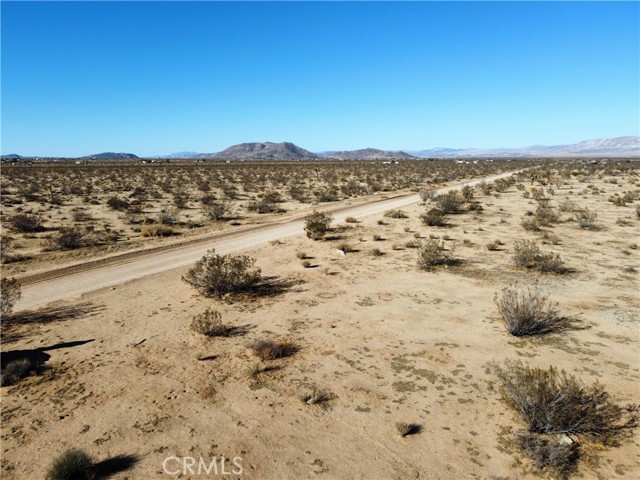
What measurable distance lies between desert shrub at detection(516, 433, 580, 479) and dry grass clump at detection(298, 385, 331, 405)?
311cm

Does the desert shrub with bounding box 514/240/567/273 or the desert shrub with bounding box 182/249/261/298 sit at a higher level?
the desert shrub with bounding box 182/249/261/298

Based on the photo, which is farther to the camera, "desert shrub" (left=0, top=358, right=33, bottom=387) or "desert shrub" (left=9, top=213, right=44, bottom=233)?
"desert shrub" (left=9, top=213, right=44, bottom=233)

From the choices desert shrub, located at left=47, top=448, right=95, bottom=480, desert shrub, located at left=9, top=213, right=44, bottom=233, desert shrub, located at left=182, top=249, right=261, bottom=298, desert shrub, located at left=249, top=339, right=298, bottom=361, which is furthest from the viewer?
desert shrub, located at left=9, top=213, right=44, bottom=233

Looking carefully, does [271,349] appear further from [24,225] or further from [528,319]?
[24,225]

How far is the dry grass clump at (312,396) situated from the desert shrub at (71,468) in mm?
3225

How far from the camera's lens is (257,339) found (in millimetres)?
8875

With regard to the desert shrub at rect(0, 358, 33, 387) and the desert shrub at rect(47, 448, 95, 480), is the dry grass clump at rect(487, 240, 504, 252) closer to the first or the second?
the desert shrub at rect(47, 448, 95, 480)

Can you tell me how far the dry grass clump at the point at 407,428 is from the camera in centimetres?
585

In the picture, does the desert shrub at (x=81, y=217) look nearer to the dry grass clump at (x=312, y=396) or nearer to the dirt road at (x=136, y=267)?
the dirt road at (x=136, y=267)

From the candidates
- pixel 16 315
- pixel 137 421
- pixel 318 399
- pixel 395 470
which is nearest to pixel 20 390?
pixel 137 421

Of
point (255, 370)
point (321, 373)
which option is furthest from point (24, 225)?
point (321, 373)

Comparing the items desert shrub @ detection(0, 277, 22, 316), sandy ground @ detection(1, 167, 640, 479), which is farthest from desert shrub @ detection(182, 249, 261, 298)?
desert shrub @ detection(0, 277, 22, 316)

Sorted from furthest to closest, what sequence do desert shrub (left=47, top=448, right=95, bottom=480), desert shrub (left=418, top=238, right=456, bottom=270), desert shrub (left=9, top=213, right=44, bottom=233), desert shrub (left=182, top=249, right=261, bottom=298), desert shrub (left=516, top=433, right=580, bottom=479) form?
desert shrub (left=9, top=213, right=44, bottom=233) < desert shrub (left=418, top=238, right=456, bottom=270) < desert shrub (left=182, top=249, right=261, bottom=298) < desert shrub (left=516, top=433, right=580, bottom=479) < desert shrub (left=47, top=448, right=95, bottom=480)

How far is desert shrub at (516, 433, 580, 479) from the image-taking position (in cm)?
516
